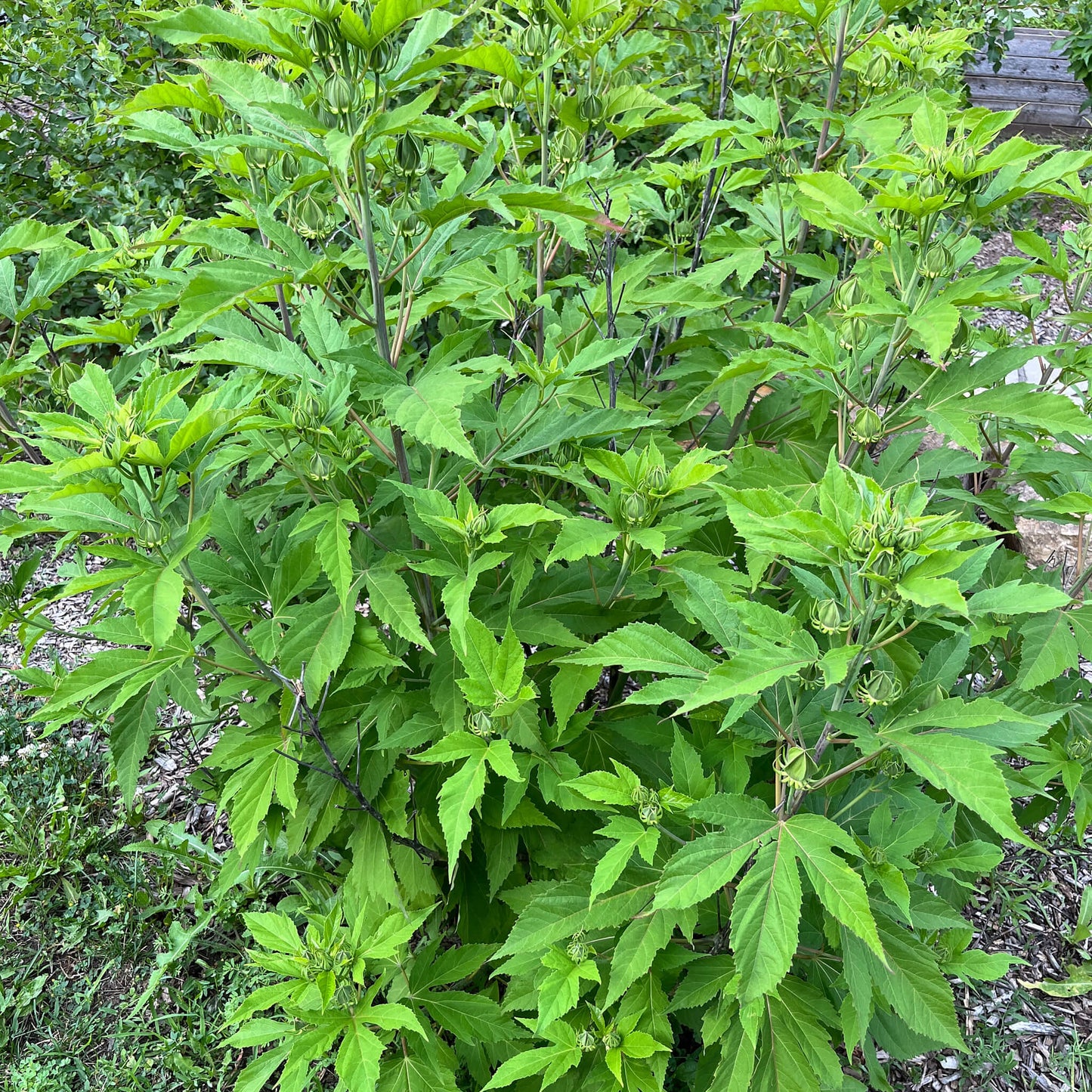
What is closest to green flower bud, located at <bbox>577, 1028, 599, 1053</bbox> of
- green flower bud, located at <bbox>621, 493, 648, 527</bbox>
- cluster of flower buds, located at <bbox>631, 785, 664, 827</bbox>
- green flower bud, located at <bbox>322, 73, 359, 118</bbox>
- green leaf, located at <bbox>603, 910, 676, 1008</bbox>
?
green leaf, located at <bbox>603, 910, 676, 1008</bbox>

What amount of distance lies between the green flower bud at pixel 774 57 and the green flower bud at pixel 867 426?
53.7 inches

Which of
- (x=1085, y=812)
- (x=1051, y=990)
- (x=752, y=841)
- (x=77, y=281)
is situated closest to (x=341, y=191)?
(x=752, y=841)

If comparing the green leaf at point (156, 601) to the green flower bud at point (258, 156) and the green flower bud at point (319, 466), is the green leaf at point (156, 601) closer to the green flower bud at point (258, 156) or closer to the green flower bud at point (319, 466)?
the green flower bud at point (319, 466)

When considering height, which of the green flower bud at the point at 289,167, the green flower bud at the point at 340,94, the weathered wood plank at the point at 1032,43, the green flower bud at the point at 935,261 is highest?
the green flower bud at the point at 340,94

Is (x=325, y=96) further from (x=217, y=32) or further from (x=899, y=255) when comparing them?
(x=899, y=255)

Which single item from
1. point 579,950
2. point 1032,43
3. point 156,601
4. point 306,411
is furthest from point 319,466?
point 1032,43

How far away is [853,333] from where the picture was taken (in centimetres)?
216

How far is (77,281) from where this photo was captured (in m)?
5.20

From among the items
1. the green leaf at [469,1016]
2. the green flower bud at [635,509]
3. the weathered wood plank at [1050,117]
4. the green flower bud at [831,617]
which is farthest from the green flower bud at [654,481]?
the weathered wood plank at [1050,117]

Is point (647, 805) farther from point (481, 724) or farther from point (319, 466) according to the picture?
point (319, 466)

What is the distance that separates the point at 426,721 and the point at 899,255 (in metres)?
1.62

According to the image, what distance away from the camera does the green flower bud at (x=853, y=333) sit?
2160 millimetres

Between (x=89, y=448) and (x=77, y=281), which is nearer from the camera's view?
(x=89, y=448)

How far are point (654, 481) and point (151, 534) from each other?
1125mm
